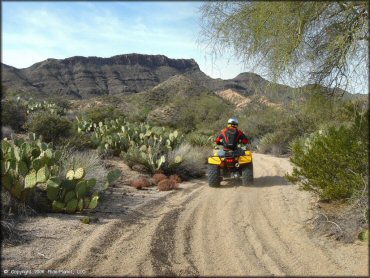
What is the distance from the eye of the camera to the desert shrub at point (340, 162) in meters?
5.74

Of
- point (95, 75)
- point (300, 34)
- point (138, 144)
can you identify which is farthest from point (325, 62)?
point (95, 75)

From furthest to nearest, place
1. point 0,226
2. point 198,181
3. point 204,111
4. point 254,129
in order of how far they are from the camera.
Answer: point 204,111
point 254,129
point 198,181
point 0,226

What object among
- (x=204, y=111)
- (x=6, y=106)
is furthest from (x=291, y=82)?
(x=204, y=111)

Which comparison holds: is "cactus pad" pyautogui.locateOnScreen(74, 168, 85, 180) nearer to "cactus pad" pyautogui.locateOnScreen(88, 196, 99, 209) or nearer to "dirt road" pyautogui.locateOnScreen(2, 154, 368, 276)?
"cactus pad" pyautogui.locateOnScreen(88, 196, 99, 209)

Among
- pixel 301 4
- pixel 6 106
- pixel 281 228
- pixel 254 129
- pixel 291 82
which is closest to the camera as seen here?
pixel 301 4

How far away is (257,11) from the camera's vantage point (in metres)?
5.41

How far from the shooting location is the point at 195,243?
5.37 m

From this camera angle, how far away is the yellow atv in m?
9.53

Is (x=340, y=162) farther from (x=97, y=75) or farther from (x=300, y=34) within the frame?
(x=97, y=75)

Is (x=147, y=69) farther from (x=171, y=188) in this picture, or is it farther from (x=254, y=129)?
(x=171, y=188)

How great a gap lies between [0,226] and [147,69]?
86724 mm

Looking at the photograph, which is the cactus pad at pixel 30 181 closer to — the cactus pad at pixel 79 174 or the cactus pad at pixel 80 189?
the cactus pad at pixel 80 189

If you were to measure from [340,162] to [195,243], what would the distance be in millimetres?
2743

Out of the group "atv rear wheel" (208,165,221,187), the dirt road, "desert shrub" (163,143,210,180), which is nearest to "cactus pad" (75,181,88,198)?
the dirt road
